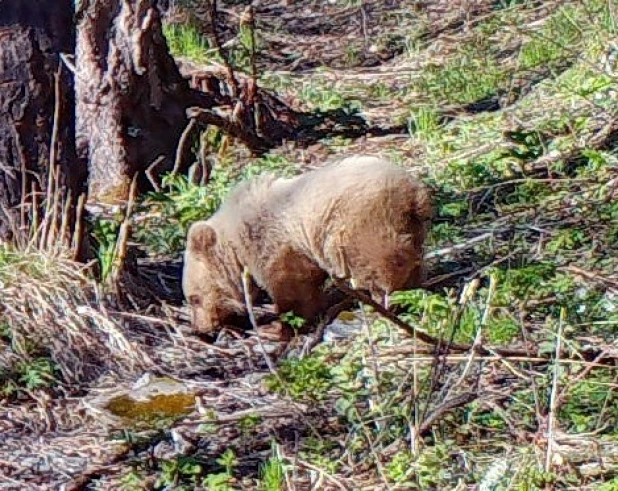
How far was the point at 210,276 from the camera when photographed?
6.84m

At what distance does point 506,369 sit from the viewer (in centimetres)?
537

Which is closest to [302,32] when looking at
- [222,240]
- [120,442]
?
[222,240]

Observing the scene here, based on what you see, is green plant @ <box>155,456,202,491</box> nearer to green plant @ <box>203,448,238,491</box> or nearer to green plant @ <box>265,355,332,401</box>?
green plant @ <box>203,448,238,491</box>

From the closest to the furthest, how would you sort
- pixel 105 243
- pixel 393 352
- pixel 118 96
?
pixel 393 352 < pixel 105 243 < pixel 118 96

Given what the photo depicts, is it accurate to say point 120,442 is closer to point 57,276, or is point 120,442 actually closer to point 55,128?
point 57,276

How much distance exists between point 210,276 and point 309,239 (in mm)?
623

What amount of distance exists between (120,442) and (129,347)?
0.96m

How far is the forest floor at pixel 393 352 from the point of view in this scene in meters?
4.69

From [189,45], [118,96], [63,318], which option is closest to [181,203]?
[118,96]

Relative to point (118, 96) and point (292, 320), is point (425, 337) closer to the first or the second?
point (292, 320)

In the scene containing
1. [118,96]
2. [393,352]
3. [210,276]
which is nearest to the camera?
[393,352]

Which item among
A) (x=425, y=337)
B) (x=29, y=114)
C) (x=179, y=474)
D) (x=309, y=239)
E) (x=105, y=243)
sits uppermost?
(x=29, y=114)

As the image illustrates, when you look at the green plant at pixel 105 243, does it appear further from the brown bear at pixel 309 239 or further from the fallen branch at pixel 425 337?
the fallen branch at pixel 425 337

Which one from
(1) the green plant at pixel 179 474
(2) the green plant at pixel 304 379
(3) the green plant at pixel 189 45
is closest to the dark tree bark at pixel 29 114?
(2) the green plant at pixel 304 379
